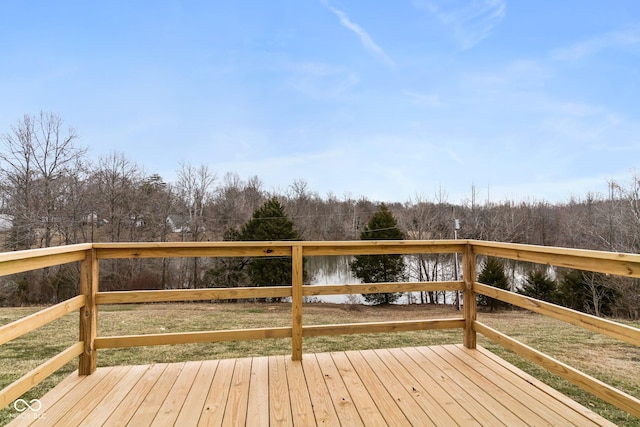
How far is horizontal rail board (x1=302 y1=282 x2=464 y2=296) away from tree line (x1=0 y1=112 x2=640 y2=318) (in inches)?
548

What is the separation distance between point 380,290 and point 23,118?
1925 centimetres

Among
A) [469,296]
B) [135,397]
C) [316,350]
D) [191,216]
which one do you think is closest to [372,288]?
[469,296]

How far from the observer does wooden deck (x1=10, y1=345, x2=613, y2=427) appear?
183 cm

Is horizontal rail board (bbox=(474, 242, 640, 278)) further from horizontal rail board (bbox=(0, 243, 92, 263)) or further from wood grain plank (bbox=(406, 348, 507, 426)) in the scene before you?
horizontal rail board (bbox=(0, 243, 92, 263))

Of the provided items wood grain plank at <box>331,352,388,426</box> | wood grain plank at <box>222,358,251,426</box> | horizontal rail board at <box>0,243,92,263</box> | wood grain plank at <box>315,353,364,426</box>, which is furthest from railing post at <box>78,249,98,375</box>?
wood grain plank at <box>331,352,388,426</box>

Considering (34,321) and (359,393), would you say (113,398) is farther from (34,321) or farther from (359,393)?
(359,393)

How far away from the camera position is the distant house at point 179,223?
18969 mm

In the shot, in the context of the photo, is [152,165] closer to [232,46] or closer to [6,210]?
[6,210]

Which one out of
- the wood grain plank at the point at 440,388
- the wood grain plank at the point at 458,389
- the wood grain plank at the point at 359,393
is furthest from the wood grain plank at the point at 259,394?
the wood grain plank at the point at 458,389

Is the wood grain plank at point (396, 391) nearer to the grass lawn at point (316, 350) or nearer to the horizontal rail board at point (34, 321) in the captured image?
the grass lawn at point (316, 350)

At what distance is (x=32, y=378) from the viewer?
1873 millimetres

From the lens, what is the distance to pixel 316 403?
200cm

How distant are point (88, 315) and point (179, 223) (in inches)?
706

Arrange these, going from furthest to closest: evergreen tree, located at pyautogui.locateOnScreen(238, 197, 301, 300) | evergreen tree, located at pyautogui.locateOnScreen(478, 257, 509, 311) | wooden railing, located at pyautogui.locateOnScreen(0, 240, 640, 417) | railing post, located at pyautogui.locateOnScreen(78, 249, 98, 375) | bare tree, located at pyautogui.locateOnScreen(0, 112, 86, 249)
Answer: evergreen tree, located at pyautogui.locateOnScreen(238, 197, 301, 300)
bare tree, located at pyautogui.locateOnScreen(0, 112, 86, 249)
evergreen tree, located at pyautogui.locateOnScreen(478, 257, 509, 311)
railing post, located at pyautogui.locateOnScreen(78, 249, 98, 375)
wooden railing, located at pyautogui.locateOnScreen(0, 240, 640, 417)
